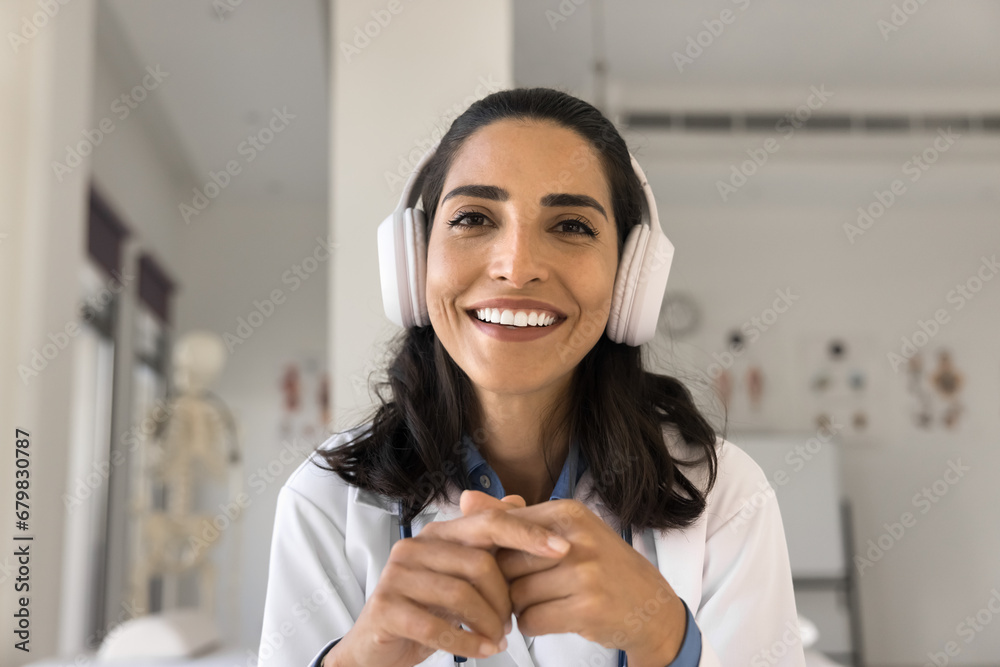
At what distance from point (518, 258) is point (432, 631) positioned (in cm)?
47

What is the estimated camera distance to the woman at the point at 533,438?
1.07 metres

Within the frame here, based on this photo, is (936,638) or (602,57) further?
Result: (936,638)

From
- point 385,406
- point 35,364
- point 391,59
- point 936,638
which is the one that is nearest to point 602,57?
point 391,59

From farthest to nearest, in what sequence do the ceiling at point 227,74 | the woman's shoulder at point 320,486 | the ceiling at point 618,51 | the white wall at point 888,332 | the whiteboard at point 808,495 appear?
the white wall at point 888,332, the whiteboard at point 808,495, the ceiling at point 618,51, the ceiling at point 227,74, the woman's shoulder at point 320,486

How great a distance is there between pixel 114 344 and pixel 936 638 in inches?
226

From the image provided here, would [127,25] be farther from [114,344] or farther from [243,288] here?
[243,288]

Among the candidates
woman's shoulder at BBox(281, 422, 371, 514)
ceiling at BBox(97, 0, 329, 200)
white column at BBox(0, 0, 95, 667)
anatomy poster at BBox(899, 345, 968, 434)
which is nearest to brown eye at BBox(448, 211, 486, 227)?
woman's shoulder at BBox(281, 422, 371, 514)

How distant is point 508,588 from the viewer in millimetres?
863

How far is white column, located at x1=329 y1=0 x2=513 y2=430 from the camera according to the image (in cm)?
254

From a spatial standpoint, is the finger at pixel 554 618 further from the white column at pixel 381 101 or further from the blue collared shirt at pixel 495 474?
the white column at pixel 381 101

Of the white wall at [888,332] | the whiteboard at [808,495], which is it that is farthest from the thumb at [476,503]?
the white wall at [888,332]

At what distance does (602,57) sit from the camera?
4559mm

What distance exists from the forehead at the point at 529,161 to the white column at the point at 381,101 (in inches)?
54.7

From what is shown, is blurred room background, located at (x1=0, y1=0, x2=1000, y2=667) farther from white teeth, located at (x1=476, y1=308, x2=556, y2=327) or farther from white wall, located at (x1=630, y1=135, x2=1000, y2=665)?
white teeth, located at (x1=476, y1=308, x2=556, y2=327)
